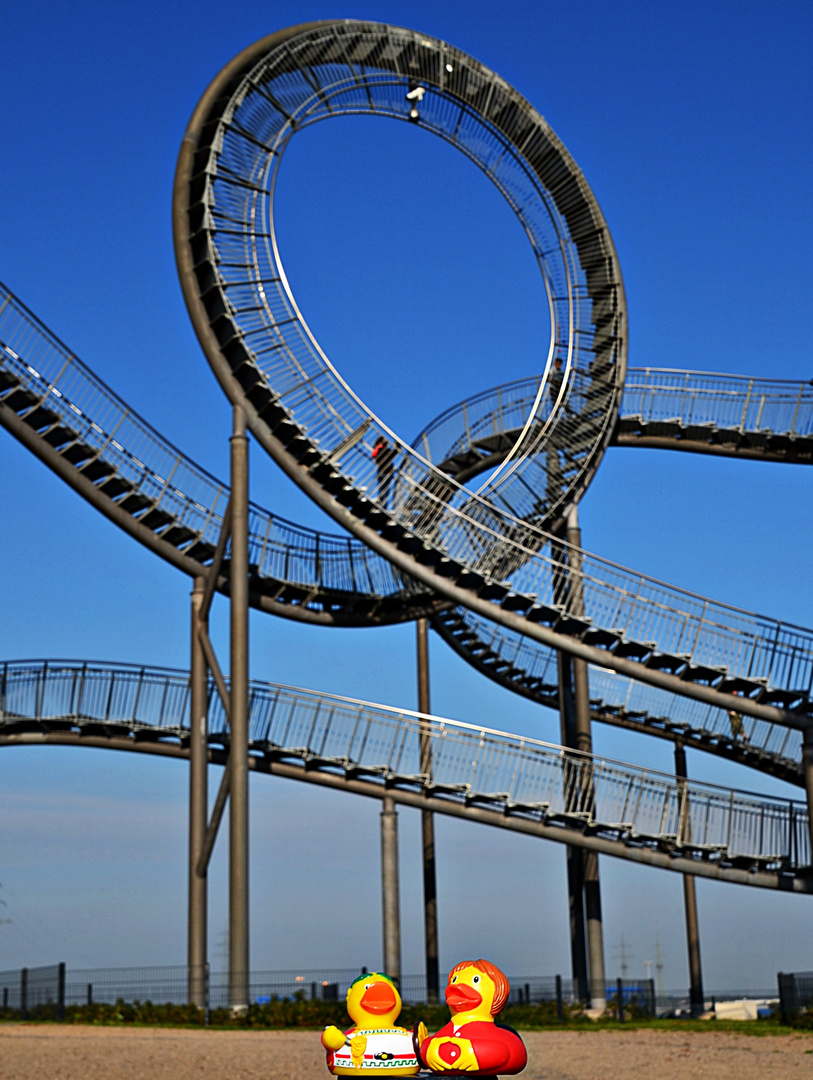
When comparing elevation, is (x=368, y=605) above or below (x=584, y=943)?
above

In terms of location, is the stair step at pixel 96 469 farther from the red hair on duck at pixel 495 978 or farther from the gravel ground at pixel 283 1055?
the red hair on duck at pixel 495 978

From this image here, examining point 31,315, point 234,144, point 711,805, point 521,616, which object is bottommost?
point 711,805

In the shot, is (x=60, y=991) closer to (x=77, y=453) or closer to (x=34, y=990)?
(x=34, y=990)

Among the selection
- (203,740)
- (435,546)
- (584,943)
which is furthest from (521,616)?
(584,943)

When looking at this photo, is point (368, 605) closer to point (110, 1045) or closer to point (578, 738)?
point (578, 738)

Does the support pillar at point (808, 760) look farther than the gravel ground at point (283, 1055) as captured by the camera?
Yes

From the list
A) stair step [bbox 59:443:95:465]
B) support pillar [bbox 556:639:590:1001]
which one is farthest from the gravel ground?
stair step [bbox 59:443:95:465]

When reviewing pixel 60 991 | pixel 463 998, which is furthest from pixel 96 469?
pixel 463 998

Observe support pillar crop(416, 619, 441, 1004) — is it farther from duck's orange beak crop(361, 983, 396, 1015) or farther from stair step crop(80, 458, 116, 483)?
duck's orange beak crop(361, 983, 396, 1015)

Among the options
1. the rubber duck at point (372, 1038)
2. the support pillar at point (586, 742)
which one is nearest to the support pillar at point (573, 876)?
the support pillar at point (586, 742)
